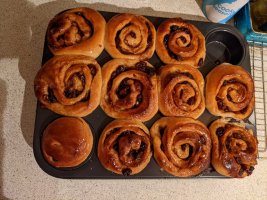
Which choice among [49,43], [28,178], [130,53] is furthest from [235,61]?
[28,178]

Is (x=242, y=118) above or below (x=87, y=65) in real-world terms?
below

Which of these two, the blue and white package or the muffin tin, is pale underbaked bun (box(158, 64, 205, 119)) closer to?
the muffin tin

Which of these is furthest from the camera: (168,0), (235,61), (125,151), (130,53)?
(168,0)

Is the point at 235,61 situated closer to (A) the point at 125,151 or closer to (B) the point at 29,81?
(A) the point at 125,151

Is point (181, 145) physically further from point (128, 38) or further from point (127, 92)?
point (128, 38)

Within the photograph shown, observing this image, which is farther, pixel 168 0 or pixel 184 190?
pixel 168 0

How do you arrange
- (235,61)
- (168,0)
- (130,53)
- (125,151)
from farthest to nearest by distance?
1. (168,0)
2. (235,61)
3. (130,53)
4. (125,151)
